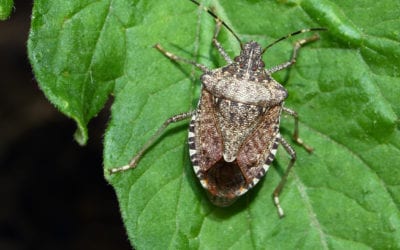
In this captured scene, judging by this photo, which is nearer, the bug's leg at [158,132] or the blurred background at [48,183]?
the bug's leg at [158,132]

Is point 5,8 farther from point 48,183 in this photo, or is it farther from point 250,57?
point 48,183

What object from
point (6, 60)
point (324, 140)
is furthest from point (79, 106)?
point (6, 60)

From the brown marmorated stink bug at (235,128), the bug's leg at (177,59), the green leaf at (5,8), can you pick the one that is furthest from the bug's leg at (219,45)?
the green leaf at (5,8)

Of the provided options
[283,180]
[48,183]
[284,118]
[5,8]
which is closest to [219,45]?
[284,118]

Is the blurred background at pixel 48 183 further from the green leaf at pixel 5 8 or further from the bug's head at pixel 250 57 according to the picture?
the green leaf at pixel 5 8

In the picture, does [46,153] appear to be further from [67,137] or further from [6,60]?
[6,60]

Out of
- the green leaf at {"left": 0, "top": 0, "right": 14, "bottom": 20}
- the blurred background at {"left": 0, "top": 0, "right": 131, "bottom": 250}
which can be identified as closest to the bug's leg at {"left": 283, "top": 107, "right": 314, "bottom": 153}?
the green leaf at {"left": 0, "top": 0, "right": 14, "bottom": 20}
